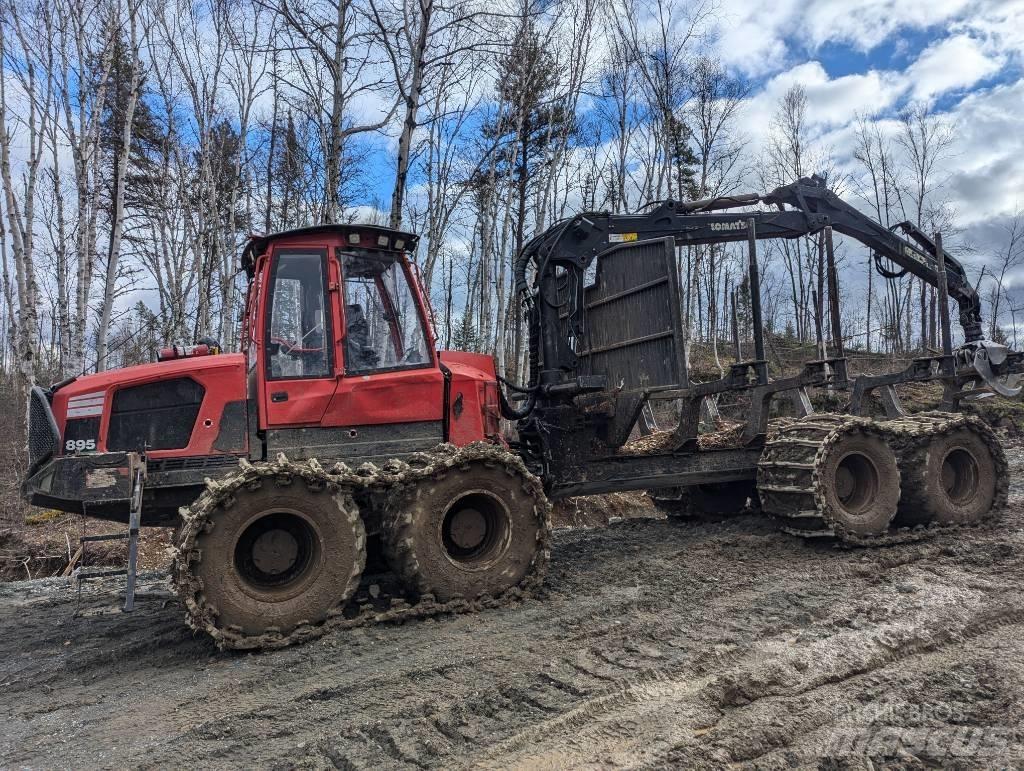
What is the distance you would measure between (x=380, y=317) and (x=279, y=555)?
1968 millimetres

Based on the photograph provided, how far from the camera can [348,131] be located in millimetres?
11062

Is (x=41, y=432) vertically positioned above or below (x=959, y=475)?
above

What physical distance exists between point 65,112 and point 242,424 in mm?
11387

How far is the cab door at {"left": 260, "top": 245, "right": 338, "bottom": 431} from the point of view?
5238 millimetres

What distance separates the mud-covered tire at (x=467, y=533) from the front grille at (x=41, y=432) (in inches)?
96.5

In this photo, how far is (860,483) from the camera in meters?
6.93

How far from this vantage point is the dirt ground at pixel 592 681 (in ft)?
10.4

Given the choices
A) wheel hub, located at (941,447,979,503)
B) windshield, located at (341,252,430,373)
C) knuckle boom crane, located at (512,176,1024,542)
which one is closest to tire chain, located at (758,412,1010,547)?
knuckle boom crane, located at (512,176,1024,542)

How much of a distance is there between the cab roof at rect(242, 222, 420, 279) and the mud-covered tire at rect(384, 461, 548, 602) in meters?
1.94

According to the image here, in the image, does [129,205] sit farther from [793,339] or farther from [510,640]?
[793,339]

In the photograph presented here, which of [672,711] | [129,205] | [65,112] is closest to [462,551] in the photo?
[672,711]

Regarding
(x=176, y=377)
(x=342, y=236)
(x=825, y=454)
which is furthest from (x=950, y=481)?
(x=176, y=377)

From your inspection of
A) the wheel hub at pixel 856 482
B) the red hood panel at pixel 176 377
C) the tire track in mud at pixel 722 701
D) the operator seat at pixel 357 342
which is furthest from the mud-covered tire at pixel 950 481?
the red hood panel at pixel 176 377

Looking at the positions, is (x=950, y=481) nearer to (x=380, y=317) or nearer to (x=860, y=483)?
(x=860, y=483)
